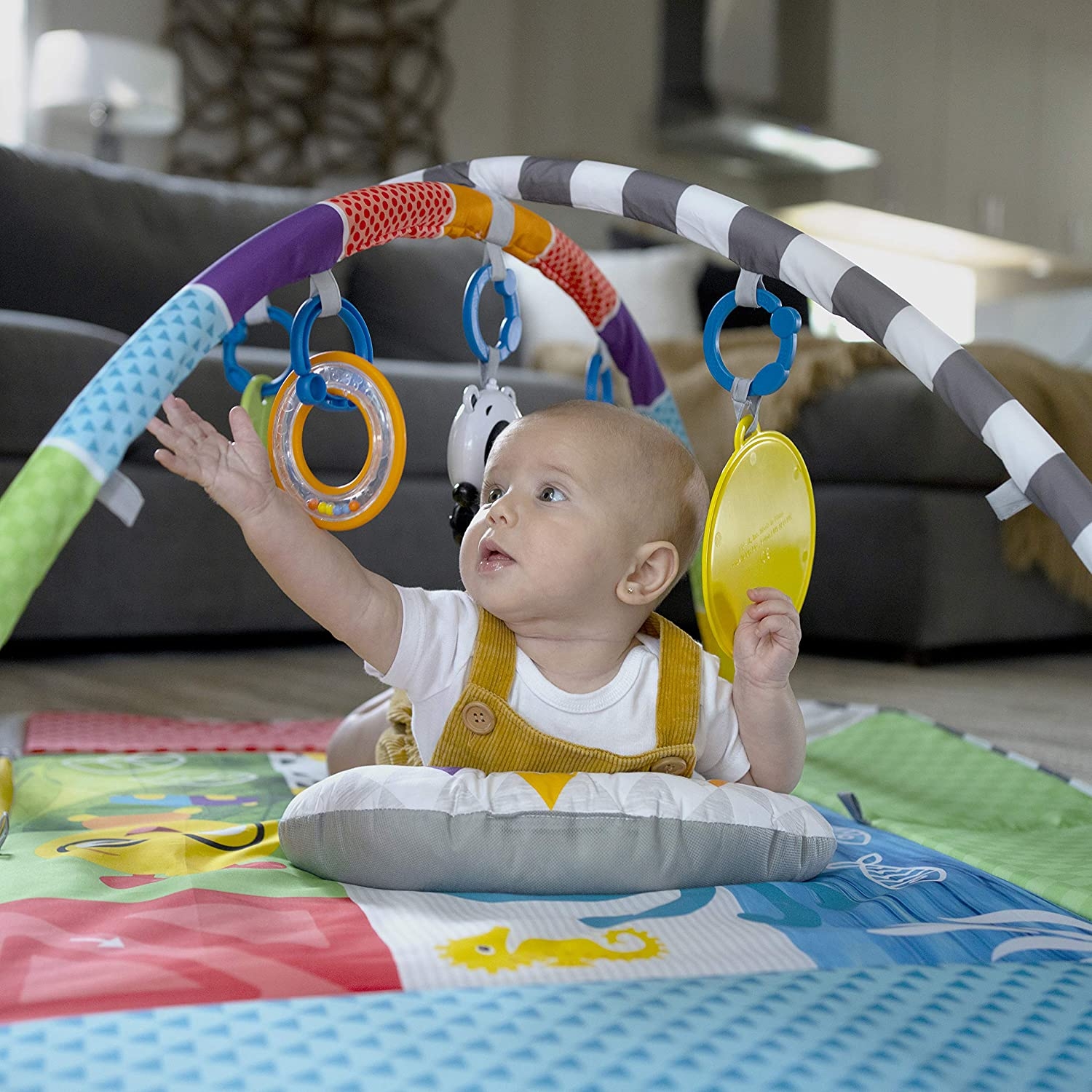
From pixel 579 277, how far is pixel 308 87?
309 centimetres

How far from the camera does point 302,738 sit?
4.21ft

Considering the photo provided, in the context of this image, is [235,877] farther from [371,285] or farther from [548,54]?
[548,54]

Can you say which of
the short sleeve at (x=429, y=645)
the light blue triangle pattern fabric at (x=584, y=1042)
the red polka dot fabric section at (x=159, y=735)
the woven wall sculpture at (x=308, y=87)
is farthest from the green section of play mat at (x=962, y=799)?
the woven wall sculpture at (x=308, y=87)

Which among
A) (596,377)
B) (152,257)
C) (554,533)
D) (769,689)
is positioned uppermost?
(152,257)

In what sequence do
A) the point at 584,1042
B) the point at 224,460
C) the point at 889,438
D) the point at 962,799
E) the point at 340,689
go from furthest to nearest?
the point at 889,438 < the point at 340,689 < the point at 962,799 < the point at 224,460 < the point at 584,1042

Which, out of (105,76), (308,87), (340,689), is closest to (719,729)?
(340,689)

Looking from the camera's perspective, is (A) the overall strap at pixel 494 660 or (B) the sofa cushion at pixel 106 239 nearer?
(A) the overall strap at pixel 494 660

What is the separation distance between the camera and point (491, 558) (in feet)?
2.66

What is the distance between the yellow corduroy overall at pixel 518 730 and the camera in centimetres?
80

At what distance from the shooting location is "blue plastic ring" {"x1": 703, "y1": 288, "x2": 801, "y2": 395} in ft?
2.79

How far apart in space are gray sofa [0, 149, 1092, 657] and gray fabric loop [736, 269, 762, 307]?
3.85 ft

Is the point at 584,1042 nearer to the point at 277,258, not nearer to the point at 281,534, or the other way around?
the point at 281,534

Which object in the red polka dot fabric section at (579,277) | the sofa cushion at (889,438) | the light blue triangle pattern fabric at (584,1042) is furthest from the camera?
the sofa cushion at (889,438)

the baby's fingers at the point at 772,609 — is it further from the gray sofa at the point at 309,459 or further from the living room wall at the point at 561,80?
the living room wall at the point at 561,80
